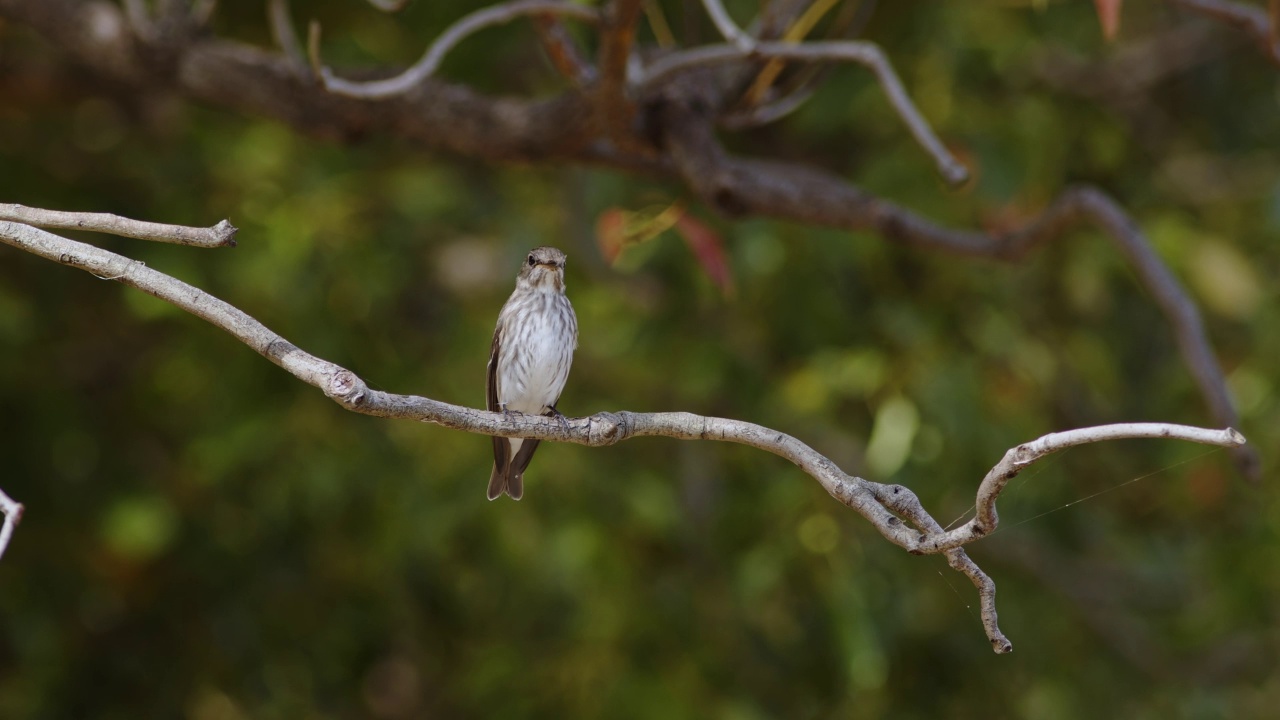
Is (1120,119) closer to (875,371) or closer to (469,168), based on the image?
(875,371)

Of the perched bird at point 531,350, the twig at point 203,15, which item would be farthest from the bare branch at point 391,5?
the twig at point 203,15

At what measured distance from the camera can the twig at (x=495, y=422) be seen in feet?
6.25

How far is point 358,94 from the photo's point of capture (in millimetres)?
3600

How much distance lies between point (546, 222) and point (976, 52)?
7.16 ft

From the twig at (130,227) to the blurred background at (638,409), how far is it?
2.40 m

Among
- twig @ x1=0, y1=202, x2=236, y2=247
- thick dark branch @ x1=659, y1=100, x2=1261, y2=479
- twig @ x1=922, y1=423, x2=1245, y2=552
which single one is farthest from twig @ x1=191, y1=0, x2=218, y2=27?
twig @ x1=922, y1=423, x2=1245, y2=552

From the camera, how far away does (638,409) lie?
5391 millimetres

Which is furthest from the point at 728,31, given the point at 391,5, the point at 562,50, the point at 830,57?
the point at 391,5

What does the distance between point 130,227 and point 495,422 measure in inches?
24.9

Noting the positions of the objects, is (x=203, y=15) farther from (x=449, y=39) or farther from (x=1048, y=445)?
(x=1048, y=445)

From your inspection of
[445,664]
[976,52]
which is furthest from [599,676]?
[976,52]

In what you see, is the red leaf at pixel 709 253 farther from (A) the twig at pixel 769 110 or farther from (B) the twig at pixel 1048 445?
(B) the twig at pixel 1048 445

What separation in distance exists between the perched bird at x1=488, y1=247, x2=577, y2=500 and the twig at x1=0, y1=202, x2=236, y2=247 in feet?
6.37

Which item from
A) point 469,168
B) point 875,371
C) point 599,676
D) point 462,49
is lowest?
point 599,676
